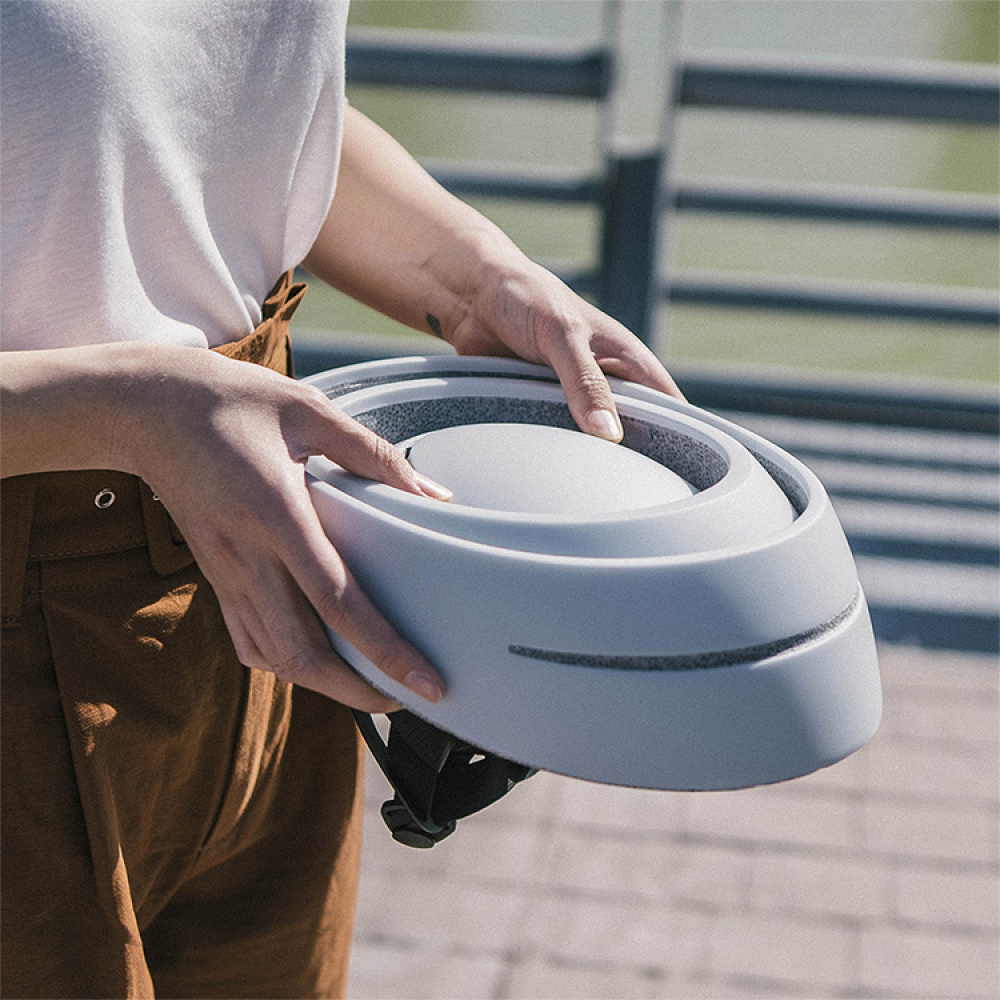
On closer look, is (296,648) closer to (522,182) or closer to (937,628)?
(937,628)

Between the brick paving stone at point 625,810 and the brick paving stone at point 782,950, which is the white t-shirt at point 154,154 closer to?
the brick paving stone at point 782,950

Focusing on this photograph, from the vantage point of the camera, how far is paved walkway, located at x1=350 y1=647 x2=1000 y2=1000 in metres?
2.13

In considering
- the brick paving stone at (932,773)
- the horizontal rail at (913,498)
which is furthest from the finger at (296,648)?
the horizontal rail at (913,498)

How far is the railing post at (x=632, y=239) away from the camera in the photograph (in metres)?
3.85

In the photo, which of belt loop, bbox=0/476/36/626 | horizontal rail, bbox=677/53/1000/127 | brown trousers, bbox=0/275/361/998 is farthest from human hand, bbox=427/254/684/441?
horizontal rail, bbox=677/53/1000/127

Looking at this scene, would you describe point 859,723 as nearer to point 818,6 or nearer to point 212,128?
point 212,128

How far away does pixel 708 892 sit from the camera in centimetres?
231

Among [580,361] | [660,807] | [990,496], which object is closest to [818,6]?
[990,496]

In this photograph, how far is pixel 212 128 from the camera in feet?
3.14

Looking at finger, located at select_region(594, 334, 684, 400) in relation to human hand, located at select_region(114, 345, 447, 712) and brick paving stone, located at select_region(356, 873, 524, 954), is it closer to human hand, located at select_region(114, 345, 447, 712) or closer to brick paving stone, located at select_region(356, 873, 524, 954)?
human hand, located at select_region(114, 345, 447, 712)

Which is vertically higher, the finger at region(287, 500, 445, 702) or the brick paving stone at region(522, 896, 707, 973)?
the finger at region(287, 500, 445, 702)

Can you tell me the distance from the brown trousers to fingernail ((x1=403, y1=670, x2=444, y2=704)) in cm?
26

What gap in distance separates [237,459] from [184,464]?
0.15 ft

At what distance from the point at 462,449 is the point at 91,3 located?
396 mm
